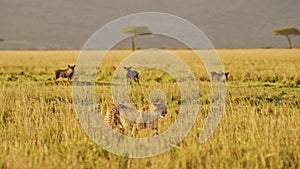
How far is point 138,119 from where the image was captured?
20.4ft

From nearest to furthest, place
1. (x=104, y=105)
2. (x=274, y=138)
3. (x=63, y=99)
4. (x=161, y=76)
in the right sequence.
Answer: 1. (x=274, y=138)
2. (x=104, y=105)
3. (x=63, y=99)
4. (x=161, y=76)

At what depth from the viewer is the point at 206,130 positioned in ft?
21.1

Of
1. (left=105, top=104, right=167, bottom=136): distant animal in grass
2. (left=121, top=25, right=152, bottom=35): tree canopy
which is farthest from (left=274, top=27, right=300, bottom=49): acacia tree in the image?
(left=105, top=104, right=167, bottom=136): distant animal in grass

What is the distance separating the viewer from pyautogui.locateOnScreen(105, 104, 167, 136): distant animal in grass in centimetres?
614

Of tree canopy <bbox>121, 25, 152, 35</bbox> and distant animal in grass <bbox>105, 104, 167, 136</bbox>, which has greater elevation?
tree canopy <bbox>121, 25, 152, 35</bbox>

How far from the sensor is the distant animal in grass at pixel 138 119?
6141mm

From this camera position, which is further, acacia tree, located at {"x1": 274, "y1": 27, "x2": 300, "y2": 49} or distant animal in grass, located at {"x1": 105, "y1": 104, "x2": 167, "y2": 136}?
acacia tree, located at {"x1": 274, "y1": 27, "x2": 300, "y2": 49}

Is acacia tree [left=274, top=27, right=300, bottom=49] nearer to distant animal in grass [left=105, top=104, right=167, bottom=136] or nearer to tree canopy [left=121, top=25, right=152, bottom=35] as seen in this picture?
tree canopy [left=121, top=25, right=152, bottom=35]

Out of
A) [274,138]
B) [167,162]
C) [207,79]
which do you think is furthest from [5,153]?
[207,79]

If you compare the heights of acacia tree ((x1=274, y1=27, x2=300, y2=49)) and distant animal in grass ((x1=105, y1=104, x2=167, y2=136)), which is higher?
acacia tree ((x1=274, y1=27, x2=300, y2=49))

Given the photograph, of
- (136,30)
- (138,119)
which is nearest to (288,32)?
(136,30)

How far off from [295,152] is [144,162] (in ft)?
6.10

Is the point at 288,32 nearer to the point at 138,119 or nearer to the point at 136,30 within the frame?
the point at 136,30

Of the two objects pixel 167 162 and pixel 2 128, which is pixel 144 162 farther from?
pixel 2 128
